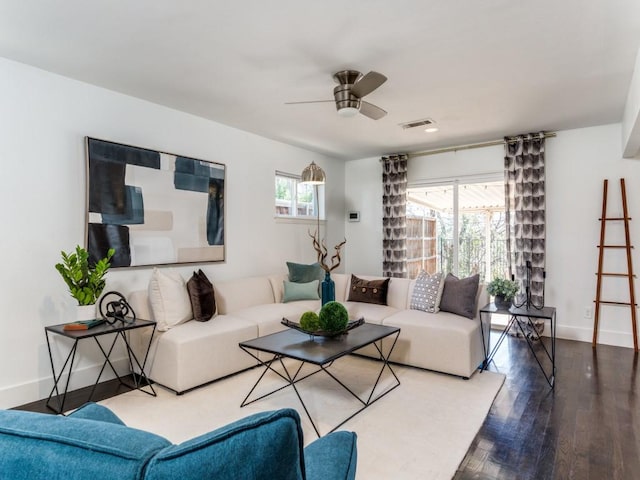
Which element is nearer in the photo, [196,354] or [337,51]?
[337,51]

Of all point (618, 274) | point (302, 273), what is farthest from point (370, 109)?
point (618, 274)

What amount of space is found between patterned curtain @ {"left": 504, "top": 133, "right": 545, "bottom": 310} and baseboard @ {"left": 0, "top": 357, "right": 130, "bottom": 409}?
4.66m

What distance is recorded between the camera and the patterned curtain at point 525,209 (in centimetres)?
482

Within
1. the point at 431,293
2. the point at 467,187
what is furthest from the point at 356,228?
the point at 431,293

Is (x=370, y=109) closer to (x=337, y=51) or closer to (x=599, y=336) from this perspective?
(x=337, y=51)

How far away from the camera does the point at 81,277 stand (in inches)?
115

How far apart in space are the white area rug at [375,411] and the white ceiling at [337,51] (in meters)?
2.56

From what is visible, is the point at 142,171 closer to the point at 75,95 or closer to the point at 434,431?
the point at 75,95

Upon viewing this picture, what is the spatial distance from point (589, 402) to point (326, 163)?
4560 millimetres

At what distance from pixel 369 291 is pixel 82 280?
111 inches

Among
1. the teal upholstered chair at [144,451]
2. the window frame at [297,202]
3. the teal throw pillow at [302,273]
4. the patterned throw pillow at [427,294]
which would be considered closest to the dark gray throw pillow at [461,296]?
the patterned throw pillow at [427,294]

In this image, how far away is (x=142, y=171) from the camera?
12.1 ft

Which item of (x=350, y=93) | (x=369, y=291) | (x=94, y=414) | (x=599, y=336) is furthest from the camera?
(x=599, y=336)

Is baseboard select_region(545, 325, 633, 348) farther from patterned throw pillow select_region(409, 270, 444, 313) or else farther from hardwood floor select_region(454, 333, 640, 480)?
patterned throw pillow select_region(409, 270, 444, 313)
